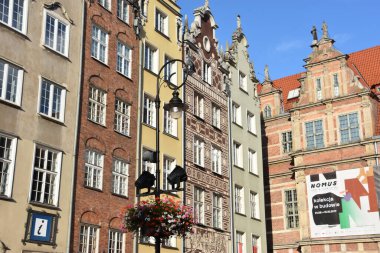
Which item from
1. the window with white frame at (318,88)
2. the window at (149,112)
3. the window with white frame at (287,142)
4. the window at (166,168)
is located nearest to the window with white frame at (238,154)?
the window with white frame at (287,142)

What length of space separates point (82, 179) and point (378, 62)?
24392 millimetres

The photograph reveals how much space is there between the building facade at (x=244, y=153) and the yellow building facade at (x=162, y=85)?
18.3 feet

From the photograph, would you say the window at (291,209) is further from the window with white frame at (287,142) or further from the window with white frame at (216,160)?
the window with white frame at (216,160)

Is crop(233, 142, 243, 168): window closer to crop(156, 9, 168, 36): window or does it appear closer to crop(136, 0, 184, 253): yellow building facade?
crop(136, 0, 184, 253): yellow building facade

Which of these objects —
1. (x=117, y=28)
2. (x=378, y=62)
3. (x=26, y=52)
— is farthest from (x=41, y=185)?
(x=378, y=62)

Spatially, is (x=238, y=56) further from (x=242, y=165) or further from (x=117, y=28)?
(x=117, y=28)

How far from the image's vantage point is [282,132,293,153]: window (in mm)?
35469

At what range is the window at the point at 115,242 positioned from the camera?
20.3 m

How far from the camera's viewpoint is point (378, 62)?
36281mm

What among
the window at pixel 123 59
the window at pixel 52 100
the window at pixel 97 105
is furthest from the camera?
the window at pixel 123 59

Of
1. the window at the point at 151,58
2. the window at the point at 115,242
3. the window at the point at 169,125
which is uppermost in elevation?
the window at the point at 151,58

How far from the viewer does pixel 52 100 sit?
61.7ft

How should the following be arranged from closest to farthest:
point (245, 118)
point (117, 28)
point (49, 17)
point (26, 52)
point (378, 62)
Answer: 1. point (26, 52)
2. point (49, 17)
3. point (117, 28)
4. point (245, 118)
5. point (378, 62)

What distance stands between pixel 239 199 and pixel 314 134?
22.3ft
